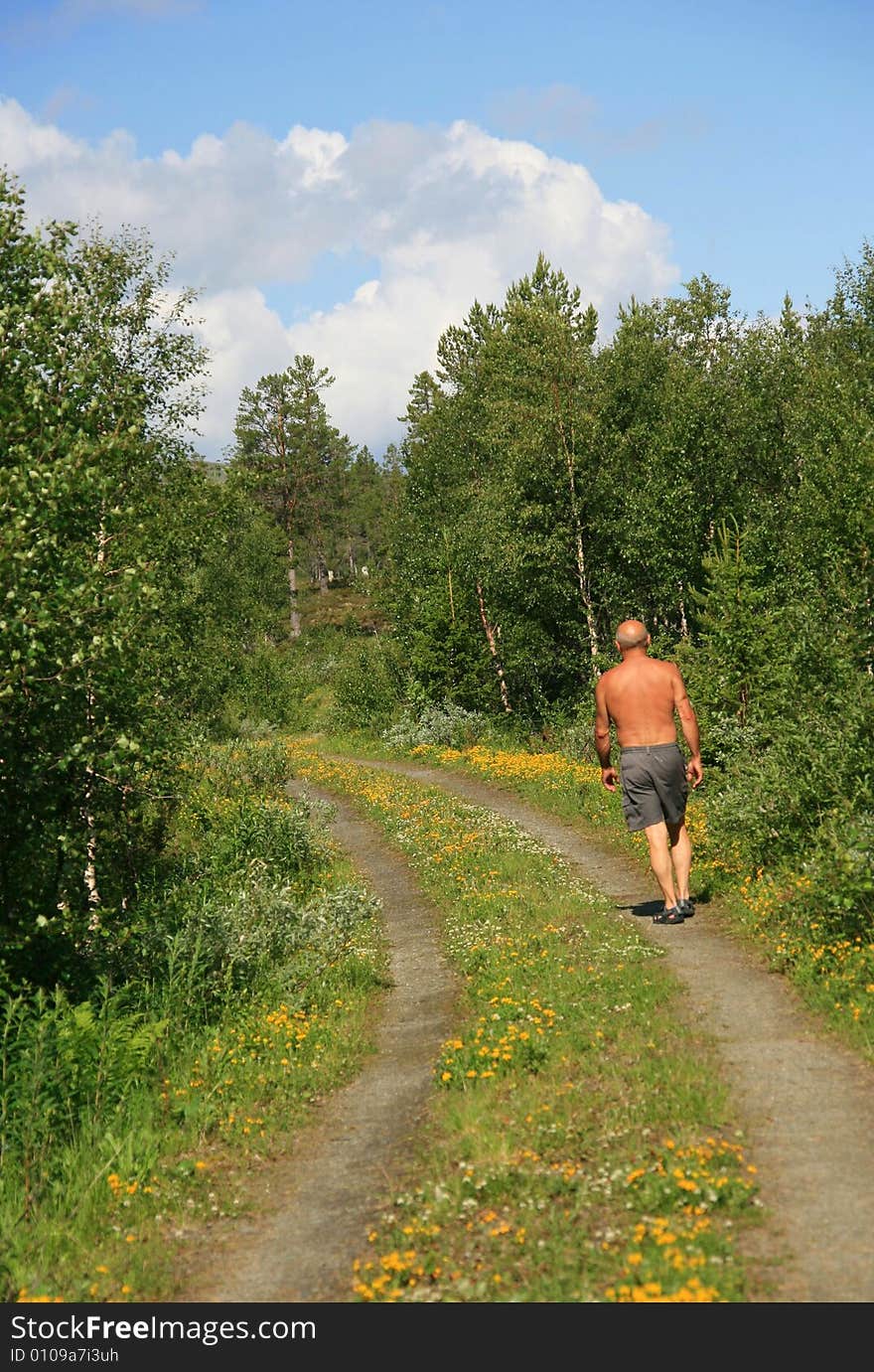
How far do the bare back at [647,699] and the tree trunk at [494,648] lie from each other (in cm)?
2693

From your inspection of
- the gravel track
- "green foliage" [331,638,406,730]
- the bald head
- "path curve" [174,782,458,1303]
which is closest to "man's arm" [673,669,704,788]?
the bald head

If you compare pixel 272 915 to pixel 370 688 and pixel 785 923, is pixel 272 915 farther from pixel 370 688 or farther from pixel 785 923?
pixel 370 688

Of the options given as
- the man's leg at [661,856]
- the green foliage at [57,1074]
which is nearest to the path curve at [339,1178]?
the green foliage at [57,1074]

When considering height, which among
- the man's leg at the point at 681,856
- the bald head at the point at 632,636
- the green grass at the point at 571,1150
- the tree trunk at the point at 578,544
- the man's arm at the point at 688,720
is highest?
the tree trunk at the point at 578,544

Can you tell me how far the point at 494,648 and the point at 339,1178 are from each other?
3303 cm

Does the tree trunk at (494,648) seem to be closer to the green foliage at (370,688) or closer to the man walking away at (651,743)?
the green foliage at (370,688)

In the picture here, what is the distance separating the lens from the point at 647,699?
1061cm

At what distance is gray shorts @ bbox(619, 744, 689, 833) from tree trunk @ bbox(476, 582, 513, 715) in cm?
2704

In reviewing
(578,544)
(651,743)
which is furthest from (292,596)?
(651,743)

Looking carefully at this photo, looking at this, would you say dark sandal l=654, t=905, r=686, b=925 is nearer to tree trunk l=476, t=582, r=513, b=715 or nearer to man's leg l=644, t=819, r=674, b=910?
man's leg l=644, t=819, r=674, b=910

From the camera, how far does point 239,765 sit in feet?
97.7

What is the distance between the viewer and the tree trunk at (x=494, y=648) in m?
39.0

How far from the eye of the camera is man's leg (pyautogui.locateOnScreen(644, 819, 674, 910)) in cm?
1052

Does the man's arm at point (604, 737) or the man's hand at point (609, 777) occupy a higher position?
the man's arm at point (604, 737)
